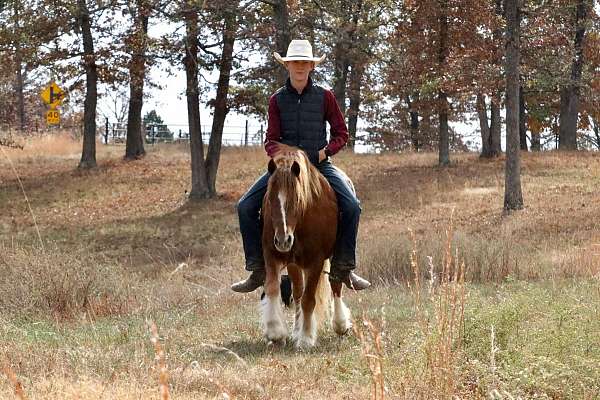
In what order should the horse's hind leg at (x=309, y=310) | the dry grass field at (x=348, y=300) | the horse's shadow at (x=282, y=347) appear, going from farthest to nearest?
the horse's hind leg at (x=309, y=310) → the horse's shadow at (x=282, y=347) → the dry grass field at (x=348, y=300)

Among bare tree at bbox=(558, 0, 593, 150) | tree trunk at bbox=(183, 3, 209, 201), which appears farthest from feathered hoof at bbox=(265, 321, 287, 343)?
bare tree at bbox=(558, 0, 593, 150)

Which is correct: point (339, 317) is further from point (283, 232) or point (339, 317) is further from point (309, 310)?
point (283, 232)

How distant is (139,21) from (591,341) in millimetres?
24442

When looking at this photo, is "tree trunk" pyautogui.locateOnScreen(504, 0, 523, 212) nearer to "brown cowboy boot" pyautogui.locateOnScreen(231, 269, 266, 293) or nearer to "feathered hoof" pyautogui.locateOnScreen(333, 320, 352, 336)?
"feathered hoof" pyautogui.locateOnScreen(333, 320, 352, 336)

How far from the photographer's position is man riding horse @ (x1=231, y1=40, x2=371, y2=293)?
8.83 m

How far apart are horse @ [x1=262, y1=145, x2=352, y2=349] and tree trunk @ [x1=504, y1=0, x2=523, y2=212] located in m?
14.3

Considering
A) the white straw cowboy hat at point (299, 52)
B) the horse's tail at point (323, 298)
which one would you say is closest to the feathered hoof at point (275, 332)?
the horse's tail at point (323, 298)

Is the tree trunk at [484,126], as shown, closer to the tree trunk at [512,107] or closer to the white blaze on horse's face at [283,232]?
the tree trunk at [512,107]

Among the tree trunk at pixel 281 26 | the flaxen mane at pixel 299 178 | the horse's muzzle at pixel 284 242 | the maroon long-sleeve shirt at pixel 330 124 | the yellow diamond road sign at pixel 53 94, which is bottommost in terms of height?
the horse's muzzle at pixel 284 242

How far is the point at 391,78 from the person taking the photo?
31109 mm

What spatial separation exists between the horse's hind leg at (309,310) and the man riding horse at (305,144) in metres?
0.38

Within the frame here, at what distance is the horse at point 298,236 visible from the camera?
26.5ft

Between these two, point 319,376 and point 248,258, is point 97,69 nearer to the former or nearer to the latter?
point 248,258

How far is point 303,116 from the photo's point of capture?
29.7 feet
